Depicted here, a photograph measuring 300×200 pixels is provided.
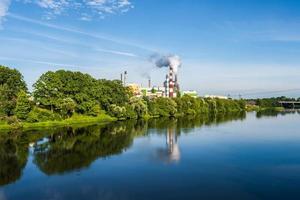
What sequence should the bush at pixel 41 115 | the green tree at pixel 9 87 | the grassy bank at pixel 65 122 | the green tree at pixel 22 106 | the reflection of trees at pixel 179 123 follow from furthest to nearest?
the reflection of trees at pixel 179 123 < the bush at pixel 41 115 < the green tree at pixel 22 106 < the green tree at pixel 9 87 < the grassy bank at pixel 65 122

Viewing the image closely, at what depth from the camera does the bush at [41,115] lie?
1559 inches

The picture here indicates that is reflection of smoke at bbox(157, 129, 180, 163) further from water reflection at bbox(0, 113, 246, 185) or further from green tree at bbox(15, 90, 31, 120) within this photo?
green tree at bbox(15, 90, 31, 120)

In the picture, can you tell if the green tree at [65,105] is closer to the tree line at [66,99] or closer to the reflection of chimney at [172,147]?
the tree line at [66,99]

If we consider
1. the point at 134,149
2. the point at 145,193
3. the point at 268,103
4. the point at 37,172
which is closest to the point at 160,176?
the point at 145,193

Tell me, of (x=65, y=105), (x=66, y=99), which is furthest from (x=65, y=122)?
(x=66, y=99)

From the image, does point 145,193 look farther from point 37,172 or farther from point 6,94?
point 6,94

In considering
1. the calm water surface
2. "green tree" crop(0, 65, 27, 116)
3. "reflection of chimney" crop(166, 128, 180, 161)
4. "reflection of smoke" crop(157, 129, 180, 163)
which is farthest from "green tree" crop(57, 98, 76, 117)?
"reflection of smoke" crop(157, 129, 180, 163)

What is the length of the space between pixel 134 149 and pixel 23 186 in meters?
11.8

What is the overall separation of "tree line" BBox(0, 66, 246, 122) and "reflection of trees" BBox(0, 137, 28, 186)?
894cm

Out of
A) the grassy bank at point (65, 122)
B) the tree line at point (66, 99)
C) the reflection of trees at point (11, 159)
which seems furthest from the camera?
the tree line at point (66, 99)

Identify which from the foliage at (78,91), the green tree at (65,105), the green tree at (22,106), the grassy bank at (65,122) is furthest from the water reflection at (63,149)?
the foliage at (78,91)

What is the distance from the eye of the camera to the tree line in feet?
128

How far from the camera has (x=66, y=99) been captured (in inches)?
1762

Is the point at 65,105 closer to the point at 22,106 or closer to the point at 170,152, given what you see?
the point at 22,106
